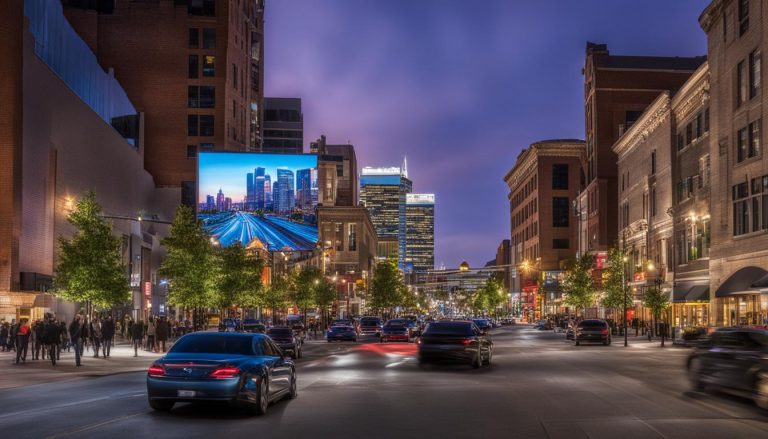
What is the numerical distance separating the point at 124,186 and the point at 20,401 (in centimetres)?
5907

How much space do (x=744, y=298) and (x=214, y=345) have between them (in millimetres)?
42108

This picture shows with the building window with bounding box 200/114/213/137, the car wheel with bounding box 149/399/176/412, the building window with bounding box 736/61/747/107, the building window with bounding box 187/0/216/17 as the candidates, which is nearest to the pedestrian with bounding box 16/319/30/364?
the car wheel with bounding box 149/399/176/412

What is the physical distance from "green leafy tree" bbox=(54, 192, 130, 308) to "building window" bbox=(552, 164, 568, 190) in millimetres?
111939

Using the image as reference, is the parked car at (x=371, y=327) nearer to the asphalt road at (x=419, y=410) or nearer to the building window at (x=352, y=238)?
the asphalt road at (x=419, y=410)

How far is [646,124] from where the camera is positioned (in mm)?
79375

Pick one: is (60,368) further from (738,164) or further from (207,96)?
(207,96)

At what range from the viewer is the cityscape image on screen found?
225 feet

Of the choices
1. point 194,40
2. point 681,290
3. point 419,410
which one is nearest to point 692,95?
point 681,290

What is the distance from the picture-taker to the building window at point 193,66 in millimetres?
106250

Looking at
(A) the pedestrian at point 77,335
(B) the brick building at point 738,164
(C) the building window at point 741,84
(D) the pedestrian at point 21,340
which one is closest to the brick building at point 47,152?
(A) the pedestrian at point 77,335

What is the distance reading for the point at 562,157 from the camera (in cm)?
14562

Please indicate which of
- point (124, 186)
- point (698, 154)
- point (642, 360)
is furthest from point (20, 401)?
point (124, 186)

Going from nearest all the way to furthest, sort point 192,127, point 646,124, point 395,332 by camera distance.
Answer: point 395,332
point 646,124
point 192,127

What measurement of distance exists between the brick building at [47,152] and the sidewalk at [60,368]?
876 centimetres
